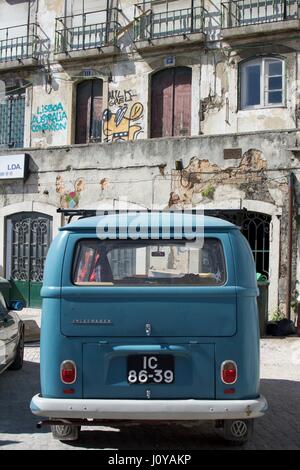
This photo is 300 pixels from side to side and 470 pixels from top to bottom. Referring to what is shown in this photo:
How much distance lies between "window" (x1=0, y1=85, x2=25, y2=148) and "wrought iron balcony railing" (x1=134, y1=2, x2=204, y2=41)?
17.2 ft

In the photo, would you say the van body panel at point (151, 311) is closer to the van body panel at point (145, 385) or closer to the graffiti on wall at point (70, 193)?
the van body panel at point (145, 385)

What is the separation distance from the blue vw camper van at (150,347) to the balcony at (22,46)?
18337 millimetres

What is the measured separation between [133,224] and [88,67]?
1687 centimetres

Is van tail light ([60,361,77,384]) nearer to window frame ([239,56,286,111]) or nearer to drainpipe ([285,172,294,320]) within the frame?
drainpipe ([285,172,294,320])

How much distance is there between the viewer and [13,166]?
684 inches

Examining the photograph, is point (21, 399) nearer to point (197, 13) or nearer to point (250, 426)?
point (250, 426)

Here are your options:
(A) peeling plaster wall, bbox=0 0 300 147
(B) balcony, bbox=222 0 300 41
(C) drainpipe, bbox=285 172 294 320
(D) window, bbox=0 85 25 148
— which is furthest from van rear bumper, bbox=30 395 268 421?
(D) window, bbox=0 85 25 148

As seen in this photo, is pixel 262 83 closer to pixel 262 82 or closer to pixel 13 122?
pixel 262 82

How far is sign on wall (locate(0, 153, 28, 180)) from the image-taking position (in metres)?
17.1

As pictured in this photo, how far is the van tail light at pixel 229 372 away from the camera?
15.6ft

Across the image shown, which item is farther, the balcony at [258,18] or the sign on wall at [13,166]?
the balcony at [258,18]

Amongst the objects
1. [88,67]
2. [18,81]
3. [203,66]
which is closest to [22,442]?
A: [203,66]

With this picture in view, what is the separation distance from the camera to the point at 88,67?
21.0 m

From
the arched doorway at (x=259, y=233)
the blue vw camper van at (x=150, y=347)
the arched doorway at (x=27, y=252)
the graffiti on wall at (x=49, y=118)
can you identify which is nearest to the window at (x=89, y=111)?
the graffiti on wall at (x=49, y=118)
